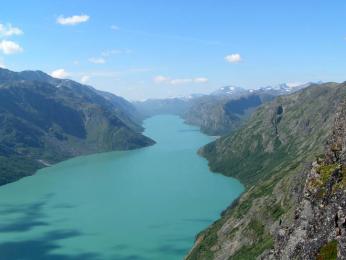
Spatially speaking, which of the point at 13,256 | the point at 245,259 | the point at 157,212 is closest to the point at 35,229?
the point at 13,256

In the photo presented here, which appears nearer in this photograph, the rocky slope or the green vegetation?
the green vegetation

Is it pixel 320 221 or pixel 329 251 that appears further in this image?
pixel 320 221

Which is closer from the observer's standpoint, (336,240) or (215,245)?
(336,240)

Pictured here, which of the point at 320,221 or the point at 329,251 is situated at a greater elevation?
the point at 320,221

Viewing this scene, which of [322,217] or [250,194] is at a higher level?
[322,217]

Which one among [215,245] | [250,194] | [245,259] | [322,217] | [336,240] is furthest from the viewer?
[250,194]

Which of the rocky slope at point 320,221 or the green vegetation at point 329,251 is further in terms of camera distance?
the rocky slope at point 320,221

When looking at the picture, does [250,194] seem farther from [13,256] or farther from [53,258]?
[13,256]

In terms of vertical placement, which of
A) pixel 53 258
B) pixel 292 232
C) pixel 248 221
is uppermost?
pixel 292 232
